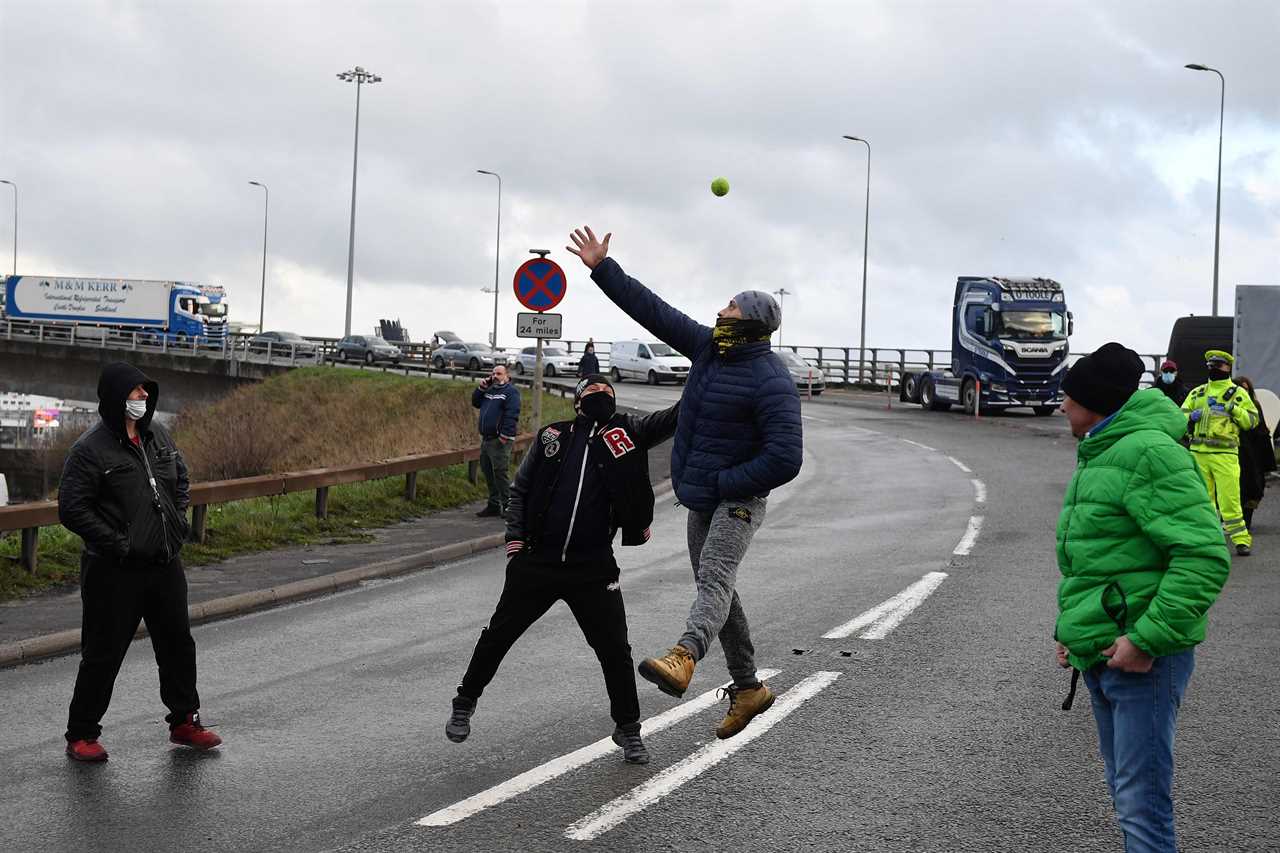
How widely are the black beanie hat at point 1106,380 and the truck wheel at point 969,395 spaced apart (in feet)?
110

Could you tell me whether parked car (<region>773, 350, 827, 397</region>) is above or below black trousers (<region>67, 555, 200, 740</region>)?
above

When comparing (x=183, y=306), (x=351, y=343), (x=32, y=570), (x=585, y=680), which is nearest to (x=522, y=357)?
(x=351, y=343)

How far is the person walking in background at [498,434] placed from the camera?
54.9 feet

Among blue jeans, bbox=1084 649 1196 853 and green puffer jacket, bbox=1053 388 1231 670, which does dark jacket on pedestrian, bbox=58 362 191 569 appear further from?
blue jeans, bbox=1084 649 1196 853

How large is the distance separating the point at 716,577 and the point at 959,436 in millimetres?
25014

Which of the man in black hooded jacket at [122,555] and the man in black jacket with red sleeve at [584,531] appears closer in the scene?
the man in black jacket with red sleeve at [584,531]

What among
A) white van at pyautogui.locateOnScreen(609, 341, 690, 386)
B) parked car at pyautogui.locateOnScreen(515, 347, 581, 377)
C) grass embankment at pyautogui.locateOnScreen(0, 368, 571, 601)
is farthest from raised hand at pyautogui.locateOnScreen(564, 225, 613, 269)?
parked car at pyautogui.locateOnScreen(515, 347, 581, 377)

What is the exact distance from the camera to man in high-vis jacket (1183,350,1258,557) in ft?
43.7

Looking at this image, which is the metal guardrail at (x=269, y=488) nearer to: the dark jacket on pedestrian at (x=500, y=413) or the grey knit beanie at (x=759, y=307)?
the dark jacket on pedestrian at (x=500, y=413)

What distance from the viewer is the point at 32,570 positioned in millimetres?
11742

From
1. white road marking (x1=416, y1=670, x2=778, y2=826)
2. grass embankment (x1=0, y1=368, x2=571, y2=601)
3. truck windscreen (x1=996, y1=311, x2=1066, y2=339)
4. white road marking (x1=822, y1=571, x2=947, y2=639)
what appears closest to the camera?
white road marking (x1=416, y1=670, x2=778, y2=826)

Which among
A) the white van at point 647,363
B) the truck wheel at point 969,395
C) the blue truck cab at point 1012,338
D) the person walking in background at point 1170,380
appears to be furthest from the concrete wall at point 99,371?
the person walking in background at point 1170,380

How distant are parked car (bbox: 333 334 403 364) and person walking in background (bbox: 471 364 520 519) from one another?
164 feet

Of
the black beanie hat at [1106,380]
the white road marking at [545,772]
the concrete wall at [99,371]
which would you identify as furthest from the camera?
the concrete wall at [99,371]
